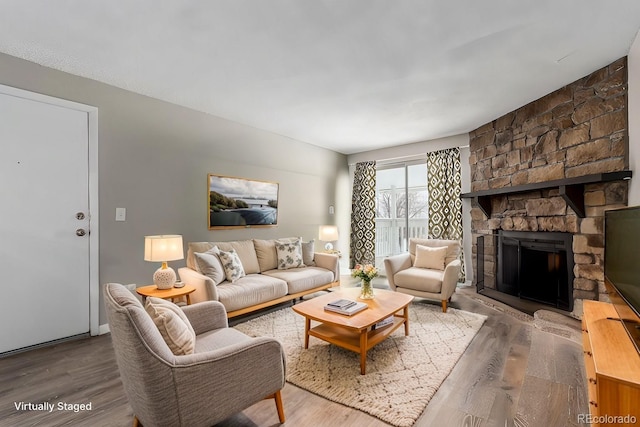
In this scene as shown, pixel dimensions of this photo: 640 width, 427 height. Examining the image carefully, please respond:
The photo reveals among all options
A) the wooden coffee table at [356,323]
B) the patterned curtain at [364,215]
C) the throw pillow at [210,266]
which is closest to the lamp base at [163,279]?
the throw pillow at [210,266]

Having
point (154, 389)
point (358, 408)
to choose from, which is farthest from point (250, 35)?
point (358, 408)

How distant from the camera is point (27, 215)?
254 centimetres

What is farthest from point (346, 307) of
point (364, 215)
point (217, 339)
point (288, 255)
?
point (364, 215)

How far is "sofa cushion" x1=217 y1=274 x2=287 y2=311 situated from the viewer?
2.99m

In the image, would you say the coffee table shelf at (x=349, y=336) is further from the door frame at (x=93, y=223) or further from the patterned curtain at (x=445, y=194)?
the patterned curtain at (x=445, y=194)

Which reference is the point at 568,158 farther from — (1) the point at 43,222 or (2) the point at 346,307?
(1) the point at 43,222

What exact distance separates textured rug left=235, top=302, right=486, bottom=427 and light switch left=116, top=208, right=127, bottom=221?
1659mm

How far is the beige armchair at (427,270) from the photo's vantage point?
11.5 ft

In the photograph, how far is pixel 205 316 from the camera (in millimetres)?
2043

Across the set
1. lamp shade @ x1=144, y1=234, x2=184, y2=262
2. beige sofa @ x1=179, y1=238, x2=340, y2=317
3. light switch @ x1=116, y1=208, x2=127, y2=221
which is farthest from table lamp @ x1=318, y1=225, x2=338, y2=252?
light switch @ x1=116, y1=208, x2=127, y2=221

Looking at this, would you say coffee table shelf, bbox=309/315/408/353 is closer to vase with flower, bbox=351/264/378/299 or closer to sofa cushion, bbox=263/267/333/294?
vase with flower, bbox=351/264/378/299

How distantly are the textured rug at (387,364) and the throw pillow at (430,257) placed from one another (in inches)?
33.0

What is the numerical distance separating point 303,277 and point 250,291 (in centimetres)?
81

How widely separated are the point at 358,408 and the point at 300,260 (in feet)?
8.28
